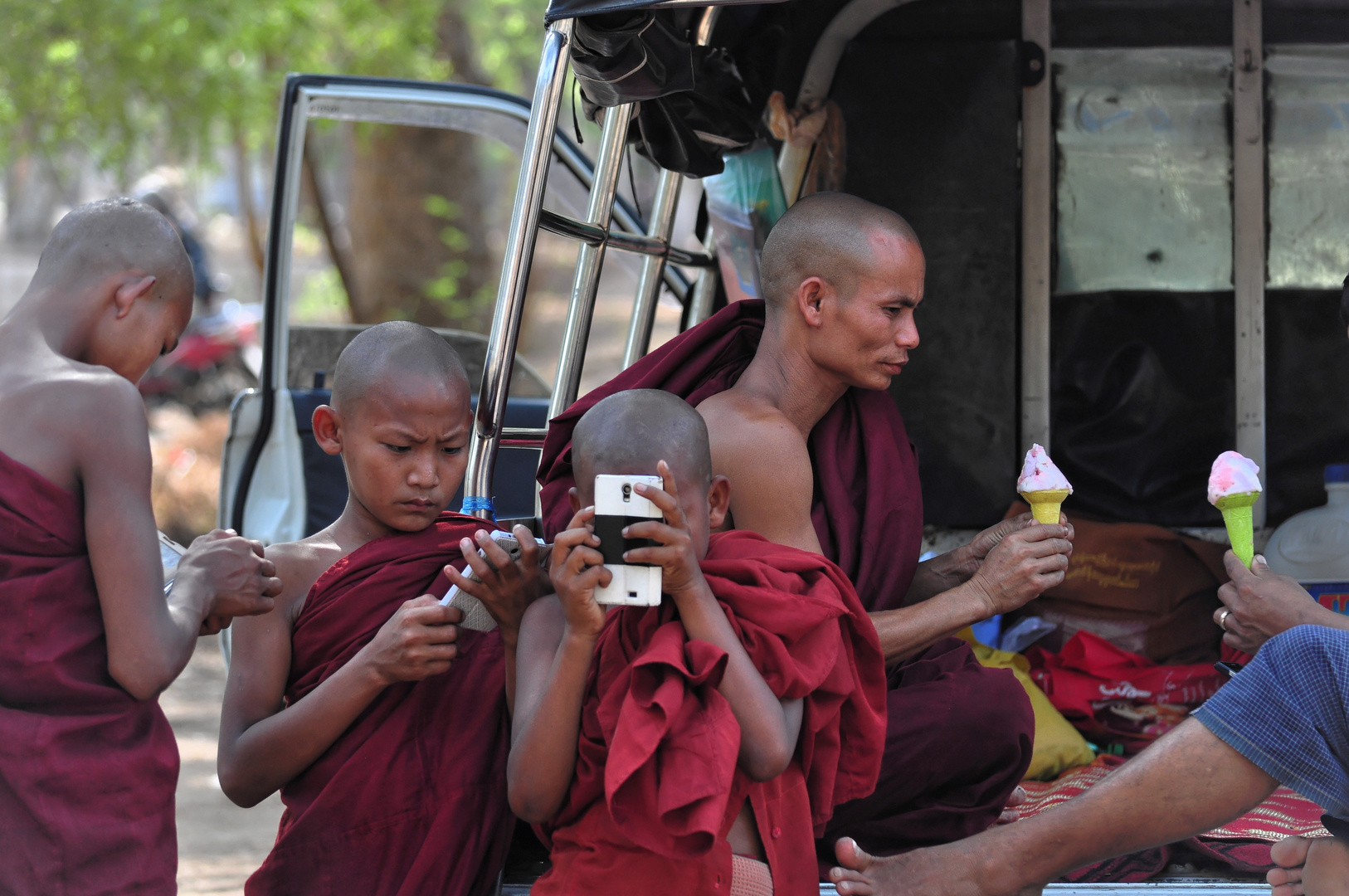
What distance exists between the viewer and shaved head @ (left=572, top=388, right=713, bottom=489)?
203 centimetres

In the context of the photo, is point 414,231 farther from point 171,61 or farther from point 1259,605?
point 1259,605

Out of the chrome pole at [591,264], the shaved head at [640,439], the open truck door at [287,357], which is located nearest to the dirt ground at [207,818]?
the open truck door at [287,357]

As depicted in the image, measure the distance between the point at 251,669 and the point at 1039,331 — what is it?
2556 mm

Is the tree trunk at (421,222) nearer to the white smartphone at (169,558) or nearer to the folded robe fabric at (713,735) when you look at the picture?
the white smartphone at (169,558)

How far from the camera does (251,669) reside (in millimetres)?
2307

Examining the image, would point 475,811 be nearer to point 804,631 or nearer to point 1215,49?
point 804,631

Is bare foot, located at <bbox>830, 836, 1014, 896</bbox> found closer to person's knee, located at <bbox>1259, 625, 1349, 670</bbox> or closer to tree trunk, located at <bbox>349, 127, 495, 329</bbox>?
person's knee, located at <bbox>1259, 625, 1349, 670</bbox>

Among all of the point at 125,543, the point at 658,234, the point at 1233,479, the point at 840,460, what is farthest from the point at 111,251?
the point at 1233,479

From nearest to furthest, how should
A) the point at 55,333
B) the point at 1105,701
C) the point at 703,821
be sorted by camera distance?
1. the point at 703,821
2. the point at 55,333
3. the point at 1105,701

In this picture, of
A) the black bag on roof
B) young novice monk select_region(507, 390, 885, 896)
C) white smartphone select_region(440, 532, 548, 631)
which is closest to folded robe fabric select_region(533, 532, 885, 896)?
young novice monk select_region(507, 390, 885, 896)

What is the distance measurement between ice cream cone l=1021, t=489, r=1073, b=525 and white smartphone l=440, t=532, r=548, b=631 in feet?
3.54

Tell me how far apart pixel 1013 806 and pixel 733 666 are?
1.33 meters

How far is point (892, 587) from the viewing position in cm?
269

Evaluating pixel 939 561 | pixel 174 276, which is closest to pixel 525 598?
pixel 174 276
